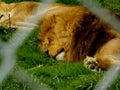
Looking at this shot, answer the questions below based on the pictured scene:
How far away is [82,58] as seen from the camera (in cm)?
546

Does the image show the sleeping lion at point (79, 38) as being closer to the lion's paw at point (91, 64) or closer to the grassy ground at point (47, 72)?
the lion's paw at point (91, 64)

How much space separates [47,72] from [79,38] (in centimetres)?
92

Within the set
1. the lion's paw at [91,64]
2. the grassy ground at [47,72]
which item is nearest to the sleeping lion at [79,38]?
the lion's paw at [91,64]

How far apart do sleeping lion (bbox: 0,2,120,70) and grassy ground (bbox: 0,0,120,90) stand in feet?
0.46

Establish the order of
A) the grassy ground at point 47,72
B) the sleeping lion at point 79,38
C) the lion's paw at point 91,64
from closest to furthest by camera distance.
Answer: the grassy ground at point 47,72
the lion's paw at point 91,64
the sleeping lion at point 79,38

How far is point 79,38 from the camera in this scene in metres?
5.57

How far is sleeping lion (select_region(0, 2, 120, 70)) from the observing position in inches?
202

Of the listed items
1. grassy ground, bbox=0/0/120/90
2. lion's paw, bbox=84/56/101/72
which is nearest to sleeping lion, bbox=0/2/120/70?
lion's paw, bbox=84/56/101/72

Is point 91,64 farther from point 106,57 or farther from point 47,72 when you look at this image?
point 47,72

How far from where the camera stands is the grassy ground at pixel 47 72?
13.2 feet

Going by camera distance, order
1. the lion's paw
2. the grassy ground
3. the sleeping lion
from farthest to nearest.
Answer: the sleeping lion < the lion's paw < the grassy ground

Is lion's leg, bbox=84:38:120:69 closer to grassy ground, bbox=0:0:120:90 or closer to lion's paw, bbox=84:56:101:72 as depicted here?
lion's paw, bbox=84:56:101:72

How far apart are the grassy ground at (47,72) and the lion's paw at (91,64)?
6 centimetres

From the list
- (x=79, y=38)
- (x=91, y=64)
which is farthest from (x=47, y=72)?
(x=79, y=38)
